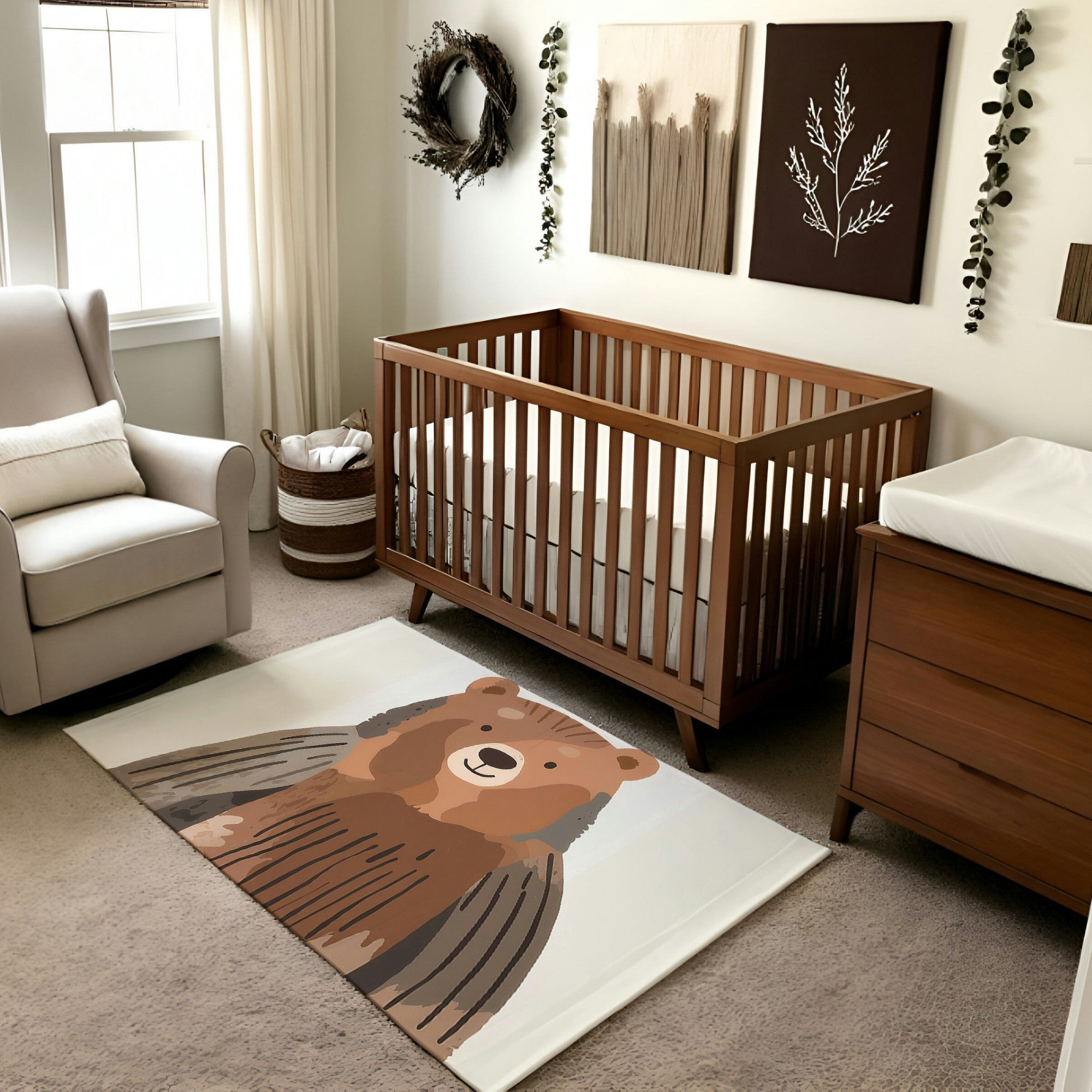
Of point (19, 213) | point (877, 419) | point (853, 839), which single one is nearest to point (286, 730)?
point (853, 839)

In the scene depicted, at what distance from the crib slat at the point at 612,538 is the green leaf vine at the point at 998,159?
0.87 metres

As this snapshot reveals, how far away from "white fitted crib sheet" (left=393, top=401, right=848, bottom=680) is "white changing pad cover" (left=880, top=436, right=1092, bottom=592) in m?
0.37

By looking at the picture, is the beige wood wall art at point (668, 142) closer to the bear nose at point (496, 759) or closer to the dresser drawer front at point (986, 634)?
the dresser drawer front at point (986, 634)

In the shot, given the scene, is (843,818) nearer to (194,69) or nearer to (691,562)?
(691,562)

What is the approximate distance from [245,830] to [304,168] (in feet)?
7.66

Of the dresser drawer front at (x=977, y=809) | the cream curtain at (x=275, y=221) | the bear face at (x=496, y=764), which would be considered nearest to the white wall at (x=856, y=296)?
the cream curtain at (x=275, y=221)

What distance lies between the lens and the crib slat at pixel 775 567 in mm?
2453

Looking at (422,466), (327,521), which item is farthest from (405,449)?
(327,521)

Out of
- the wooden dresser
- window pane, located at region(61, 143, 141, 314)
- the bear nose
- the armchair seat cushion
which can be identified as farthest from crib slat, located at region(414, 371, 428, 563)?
the wooden dresser

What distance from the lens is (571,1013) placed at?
1906 millimetres

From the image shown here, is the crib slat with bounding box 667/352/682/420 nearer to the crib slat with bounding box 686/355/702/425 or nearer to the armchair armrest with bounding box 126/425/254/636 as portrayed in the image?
the crib slat with bounding box 686/355/702/425

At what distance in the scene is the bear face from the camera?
2.44 m

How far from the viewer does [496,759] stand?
262cm

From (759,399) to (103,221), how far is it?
2.12 metres
